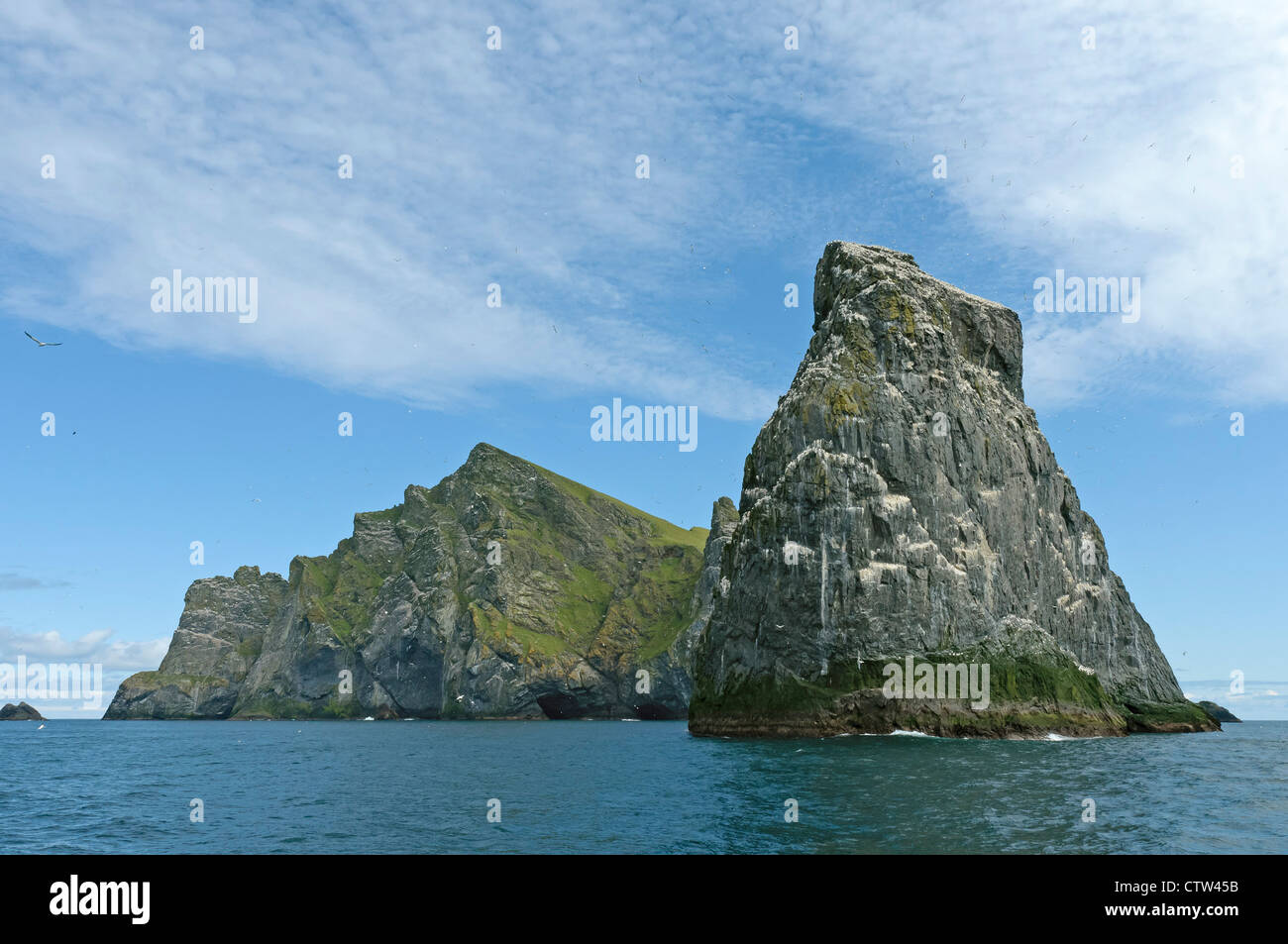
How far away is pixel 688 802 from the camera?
39656mm

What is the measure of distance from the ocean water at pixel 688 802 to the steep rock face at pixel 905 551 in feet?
46.5

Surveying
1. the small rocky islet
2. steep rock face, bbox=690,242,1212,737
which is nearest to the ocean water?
the small rocky islet

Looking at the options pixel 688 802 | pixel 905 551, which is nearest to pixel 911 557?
pixel 905 551

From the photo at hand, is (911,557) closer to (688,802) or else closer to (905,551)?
(905,551)

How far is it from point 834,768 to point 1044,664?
161ft

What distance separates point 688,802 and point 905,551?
178 feet

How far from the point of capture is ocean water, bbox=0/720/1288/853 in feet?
98.0

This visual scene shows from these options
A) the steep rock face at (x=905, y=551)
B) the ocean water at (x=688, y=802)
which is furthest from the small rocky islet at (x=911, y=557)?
the ocean water at (x=688, y=802)

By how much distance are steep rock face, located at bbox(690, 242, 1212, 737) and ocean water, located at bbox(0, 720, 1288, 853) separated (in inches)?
558

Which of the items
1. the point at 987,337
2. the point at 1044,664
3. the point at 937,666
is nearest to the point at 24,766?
the point at 937,666

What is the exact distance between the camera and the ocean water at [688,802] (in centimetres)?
2988

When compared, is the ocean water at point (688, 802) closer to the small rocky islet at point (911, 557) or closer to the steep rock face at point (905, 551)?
the small rocky islet at point (911, 557)

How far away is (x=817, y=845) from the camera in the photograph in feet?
90.3

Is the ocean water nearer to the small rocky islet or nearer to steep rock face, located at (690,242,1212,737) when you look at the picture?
the small rocky islet
